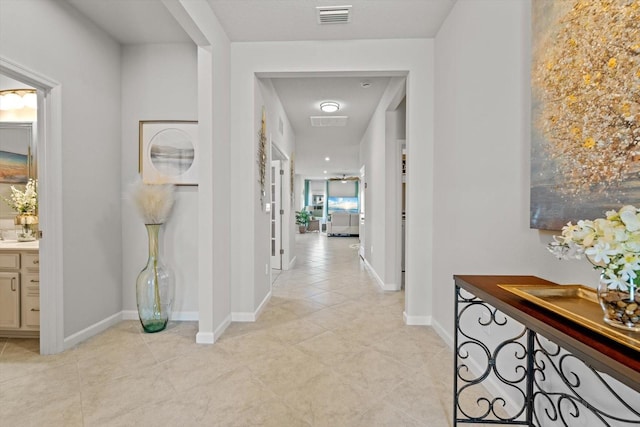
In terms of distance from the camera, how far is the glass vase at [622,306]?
0.82 metres

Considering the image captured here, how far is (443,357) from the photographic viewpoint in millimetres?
2363

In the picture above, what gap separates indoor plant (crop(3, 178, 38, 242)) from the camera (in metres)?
2.84

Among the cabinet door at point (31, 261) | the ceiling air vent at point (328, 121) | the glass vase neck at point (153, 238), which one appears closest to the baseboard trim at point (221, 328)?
the glass vase neck at point (153, 238)

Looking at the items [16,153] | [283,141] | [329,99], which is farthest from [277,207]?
[16,153]

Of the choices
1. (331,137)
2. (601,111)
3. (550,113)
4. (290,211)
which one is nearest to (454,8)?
(550,113)

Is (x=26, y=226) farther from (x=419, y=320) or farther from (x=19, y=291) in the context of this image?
(x=419, y=320)

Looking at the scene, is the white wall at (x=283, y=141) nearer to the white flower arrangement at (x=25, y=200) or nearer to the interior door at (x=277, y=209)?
the interior door at (x=277, y=209)

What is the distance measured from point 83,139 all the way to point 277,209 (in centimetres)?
329

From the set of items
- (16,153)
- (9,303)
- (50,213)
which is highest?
(16,153)

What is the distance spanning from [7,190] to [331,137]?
17.7 ft

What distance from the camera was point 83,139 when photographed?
263cm

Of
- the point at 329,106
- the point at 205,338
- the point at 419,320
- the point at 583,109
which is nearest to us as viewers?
the point at 583,109

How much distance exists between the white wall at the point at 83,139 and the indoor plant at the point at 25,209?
68cm

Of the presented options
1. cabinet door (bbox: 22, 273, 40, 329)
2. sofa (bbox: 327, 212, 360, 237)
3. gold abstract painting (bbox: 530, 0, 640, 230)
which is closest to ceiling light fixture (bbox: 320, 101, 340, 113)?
gold abstract painting (bbox: 530, 0, 640, 230)
